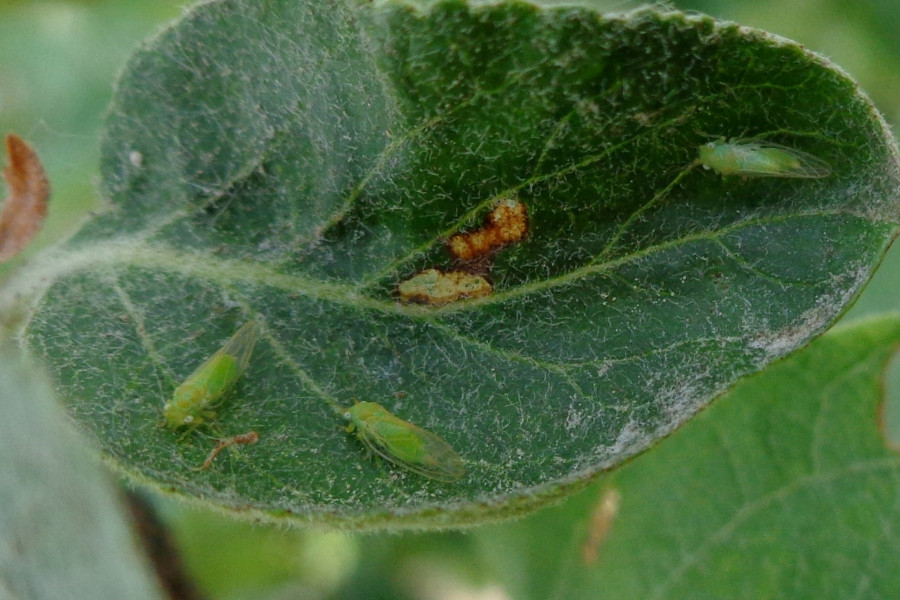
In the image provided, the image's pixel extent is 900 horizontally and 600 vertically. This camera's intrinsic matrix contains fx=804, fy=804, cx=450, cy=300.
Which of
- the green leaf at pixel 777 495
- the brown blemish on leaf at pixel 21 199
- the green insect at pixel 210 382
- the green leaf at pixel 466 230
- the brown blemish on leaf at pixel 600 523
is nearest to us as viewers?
the green leaf at pixel 466 230

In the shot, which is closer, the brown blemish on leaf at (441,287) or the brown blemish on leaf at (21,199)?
the brown blemish on leaf at (441,287)

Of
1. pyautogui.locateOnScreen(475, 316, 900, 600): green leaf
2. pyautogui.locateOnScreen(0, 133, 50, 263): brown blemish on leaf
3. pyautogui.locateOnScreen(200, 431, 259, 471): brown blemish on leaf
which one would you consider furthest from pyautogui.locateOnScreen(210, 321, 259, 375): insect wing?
pyautogui.locateOnScreen(475, 316, 900, 600): green leaf

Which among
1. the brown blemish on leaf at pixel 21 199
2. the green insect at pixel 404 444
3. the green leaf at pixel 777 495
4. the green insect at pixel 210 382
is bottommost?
the green leaf at pixel 777 495

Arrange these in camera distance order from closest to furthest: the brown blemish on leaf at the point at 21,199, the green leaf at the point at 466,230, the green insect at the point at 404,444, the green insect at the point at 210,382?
the green leaf at the point at 466,230 < the green insect at the point at 404,444 < the green insect at the point at 210,382 < the brown blemish on leaf at the point at 21,199

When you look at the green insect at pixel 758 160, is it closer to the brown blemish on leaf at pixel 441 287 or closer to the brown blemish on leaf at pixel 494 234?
the brown blemish on leaf at pixel 494 234

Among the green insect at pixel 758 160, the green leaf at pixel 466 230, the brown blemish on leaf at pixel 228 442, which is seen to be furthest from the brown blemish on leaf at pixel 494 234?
the brown blemish on leaf at pixel 228 442

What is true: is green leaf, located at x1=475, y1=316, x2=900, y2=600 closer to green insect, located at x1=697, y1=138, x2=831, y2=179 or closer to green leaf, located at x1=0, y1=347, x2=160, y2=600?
green insect, located at x1=697, y1=138, x2=831, y2=179

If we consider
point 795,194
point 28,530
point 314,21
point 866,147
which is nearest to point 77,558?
point 28,530
